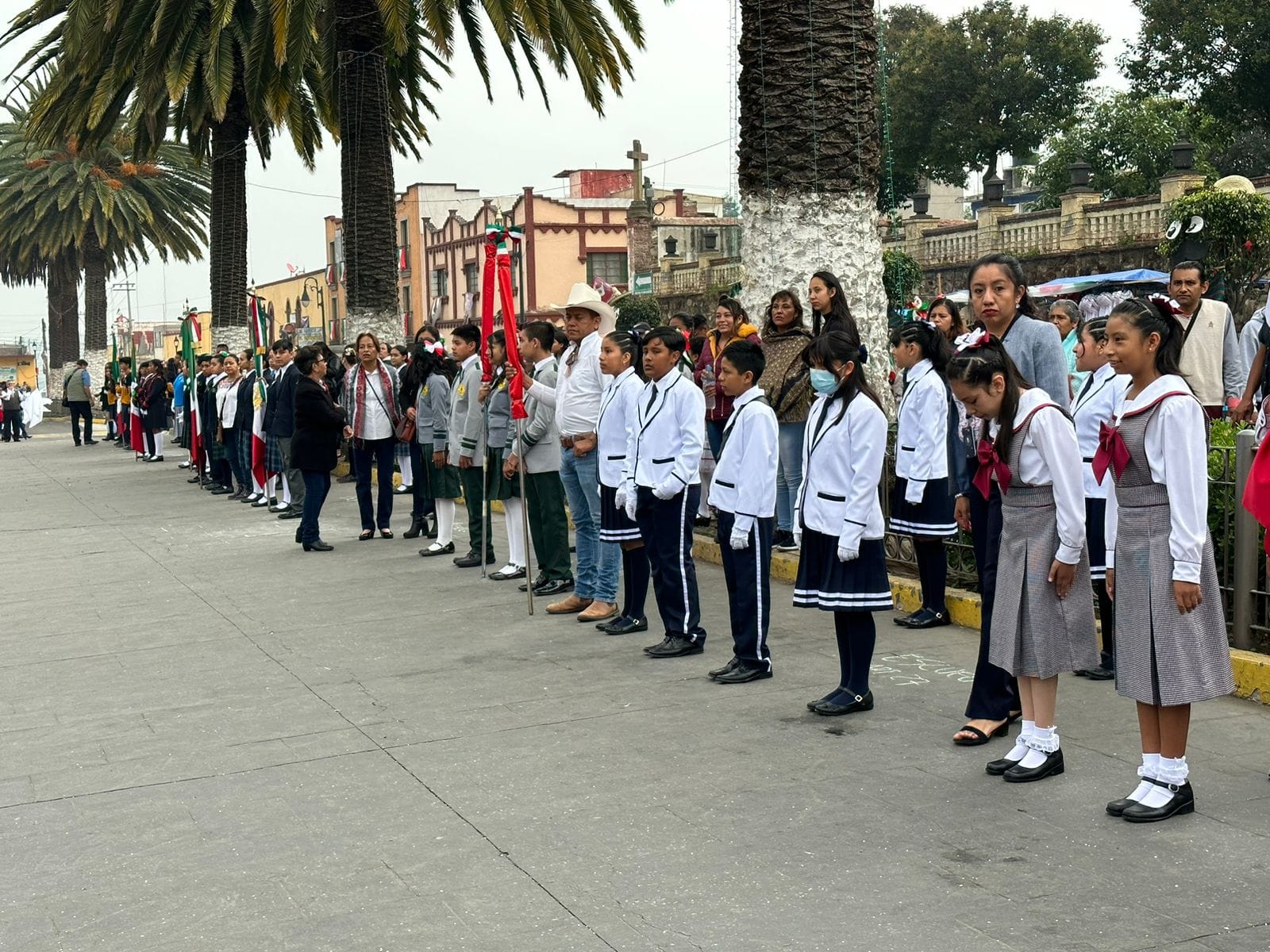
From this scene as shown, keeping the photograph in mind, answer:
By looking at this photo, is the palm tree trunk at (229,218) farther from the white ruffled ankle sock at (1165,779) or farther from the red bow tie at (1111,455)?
the white ruffled ankle sock at (1165,779)

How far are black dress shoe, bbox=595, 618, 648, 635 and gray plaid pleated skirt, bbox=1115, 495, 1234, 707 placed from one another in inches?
159

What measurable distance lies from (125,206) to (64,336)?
10277 mm

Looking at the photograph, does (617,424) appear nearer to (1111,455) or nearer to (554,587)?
(554,587)

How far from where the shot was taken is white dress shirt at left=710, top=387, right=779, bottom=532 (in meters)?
7.22

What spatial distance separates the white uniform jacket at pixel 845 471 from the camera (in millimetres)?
6523

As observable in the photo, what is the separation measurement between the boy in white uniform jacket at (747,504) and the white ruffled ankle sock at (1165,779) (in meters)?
2.51

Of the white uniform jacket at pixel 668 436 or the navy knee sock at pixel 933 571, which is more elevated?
the white uniform jacket at pixel 668 436

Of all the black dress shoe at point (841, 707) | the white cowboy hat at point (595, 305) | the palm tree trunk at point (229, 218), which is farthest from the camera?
the palm tree trunk at point (229, 218)

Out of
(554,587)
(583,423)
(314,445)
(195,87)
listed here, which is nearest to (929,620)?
(583,423)

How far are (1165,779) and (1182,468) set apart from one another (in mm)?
1119

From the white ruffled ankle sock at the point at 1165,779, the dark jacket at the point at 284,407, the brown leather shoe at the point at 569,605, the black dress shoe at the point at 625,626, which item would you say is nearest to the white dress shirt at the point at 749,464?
the black dress shoe at the point at 625,626

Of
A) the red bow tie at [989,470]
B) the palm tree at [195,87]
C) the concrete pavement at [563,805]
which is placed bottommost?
the concrete pavement at [563,805]

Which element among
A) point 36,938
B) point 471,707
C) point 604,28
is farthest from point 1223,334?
point 604,28

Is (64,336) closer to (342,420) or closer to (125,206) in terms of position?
(125,206)
